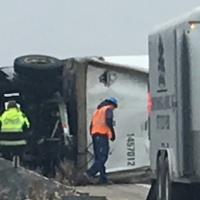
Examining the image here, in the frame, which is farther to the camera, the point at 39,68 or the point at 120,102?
the point at 39,68

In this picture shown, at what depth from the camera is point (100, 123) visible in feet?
68.2

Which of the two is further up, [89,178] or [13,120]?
[13,120]

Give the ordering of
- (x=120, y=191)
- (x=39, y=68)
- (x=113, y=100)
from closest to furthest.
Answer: (x=120, y=191) < (x=113, y=100) < (x=39, y=68)

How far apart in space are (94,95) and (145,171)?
68.3 inches

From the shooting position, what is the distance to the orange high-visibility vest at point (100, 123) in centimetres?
2058

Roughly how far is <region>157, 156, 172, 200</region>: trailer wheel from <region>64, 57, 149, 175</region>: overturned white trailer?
6.27m

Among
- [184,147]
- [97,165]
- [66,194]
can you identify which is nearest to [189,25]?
[184,147]

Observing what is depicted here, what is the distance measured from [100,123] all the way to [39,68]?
64.4 inches

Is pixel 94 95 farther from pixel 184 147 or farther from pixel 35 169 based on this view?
pixel 184 147

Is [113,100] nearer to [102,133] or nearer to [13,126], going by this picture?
[102,133]

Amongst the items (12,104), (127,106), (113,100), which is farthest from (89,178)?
(12,104)

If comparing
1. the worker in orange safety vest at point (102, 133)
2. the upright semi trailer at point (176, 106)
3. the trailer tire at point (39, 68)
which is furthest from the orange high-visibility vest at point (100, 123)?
the upright semi trailer at point (176, 106)

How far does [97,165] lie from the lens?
20750 millimetres

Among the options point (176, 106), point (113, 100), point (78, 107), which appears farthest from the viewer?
point (78, 107)
